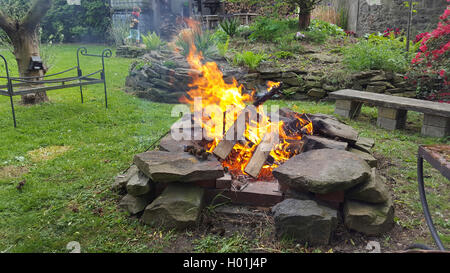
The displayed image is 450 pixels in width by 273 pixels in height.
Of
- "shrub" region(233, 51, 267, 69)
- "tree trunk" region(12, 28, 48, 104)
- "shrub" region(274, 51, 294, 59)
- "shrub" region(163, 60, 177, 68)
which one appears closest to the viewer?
"tree trunk" region(12, 28, 48, 104)

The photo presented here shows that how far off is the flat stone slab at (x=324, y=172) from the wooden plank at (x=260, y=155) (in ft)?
1.42

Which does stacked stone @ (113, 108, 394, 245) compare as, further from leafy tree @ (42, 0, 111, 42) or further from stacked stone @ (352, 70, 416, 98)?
leafy tree @ (42, 0, 111, 42)

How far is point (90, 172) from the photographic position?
14.1ft

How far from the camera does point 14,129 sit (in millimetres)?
5879

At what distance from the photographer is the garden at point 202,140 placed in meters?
2.95

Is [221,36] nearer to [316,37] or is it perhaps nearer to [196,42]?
[196,42]

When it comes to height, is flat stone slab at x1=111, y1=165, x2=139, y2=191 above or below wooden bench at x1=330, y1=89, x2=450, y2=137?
below

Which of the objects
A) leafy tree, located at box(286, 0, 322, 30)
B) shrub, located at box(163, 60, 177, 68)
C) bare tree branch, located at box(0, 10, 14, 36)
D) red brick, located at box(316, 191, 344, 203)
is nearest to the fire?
red brick, located at box(316, 191, 344, 203)

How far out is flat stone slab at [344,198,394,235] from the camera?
2.90 meters

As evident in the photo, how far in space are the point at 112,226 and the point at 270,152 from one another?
Result: 73.4 inches

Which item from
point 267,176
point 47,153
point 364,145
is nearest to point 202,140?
point 267,176

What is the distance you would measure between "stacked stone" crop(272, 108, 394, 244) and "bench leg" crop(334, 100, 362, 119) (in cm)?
391

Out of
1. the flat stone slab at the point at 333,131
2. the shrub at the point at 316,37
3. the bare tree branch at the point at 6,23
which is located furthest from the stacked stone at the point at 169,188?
the shrub at the point at 316,37

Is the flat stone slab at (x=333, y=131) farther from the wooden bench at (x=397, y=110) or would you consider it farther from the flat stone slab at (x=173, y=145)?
the wooden bench at (x=397, y=110)
